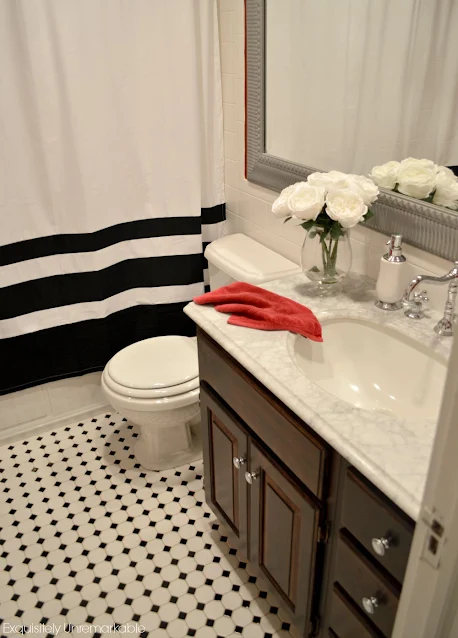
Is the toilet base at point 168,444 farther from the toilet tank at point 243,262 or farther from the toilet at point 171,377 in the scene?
the toilet tank at point 243,262

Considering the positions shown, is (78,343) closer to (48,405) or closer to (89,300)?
(89,300)

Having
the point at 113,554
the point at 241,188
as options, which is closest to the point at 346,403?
the point at 113,554

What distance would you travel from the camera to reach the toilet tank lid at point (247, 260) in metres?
1.77

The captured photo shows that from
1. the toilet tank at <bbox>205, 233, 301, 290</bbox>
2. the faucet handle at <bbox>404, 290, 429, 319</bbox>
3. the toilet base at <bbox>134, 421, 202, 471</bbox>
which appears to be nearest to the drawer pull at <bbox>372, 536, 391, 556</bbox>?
the faucet handle at <bbox>404, 290, 429, 319</bbox>

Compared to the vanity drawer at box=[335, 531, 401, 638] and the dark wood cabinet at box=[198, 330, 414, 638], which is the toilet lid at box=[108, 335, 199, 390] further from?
the vanity drawer at box=[335, 531, 401, 638]

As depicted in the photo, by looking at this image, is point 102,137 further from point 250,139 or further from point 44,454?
point 44,454

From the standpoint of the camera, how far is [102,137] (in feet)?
6.23

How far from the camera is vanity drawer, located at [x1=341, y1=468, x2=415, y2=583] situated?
899 millimetres

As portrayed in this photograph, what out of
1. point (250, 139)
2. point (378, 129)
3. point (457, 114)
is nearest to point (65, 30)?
point (250, 139)

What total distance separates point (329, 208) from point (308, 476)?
0.63 m

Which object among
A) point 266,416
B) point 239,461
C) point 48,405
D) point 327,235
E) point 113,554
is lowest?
point 113,554

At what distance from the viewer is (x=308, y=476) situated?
1122 millimetres

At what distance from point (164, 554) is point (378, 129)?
1.44m

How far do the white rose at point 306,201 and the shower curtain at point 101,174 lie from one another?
81 centimetres
